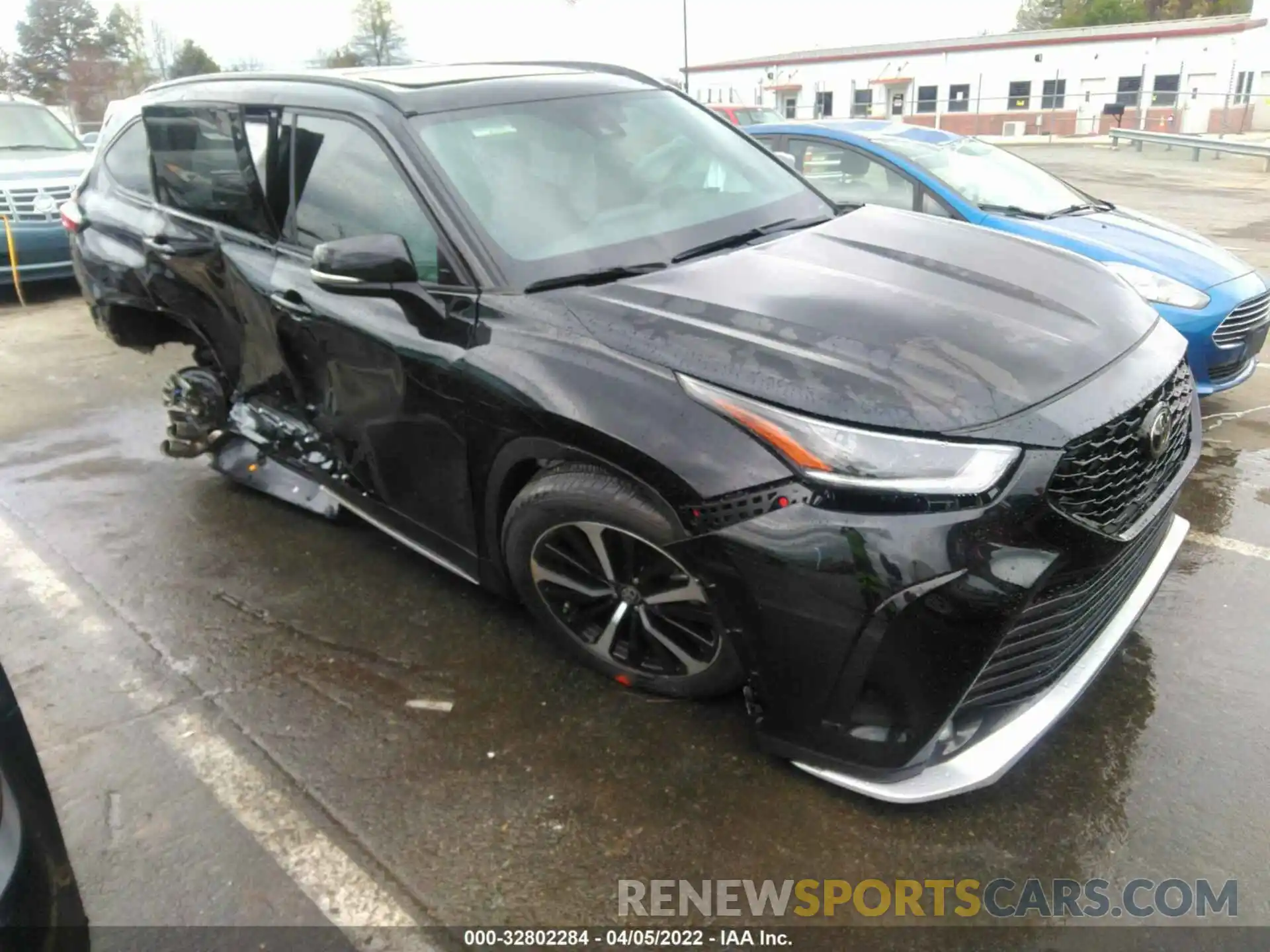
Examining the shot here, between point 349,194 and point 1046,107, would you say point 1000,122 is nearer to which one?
point 1046,107

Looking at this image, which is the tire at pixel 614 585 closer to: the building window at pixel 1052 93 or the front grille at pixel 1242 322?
the front grille at pixel 1242 322

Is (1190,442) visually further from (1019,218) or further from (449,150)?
(1019,218)

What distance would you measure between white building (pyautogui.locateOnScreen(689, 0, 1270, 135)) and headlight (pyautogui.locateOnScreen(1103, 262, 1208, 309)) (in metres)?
33.5

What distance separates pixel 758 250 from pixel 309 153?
5.45 ft

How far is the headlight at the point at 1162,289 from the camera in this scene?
4.86 metres

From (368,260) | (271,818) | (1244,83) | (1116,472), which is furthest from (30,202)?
(1244,83)

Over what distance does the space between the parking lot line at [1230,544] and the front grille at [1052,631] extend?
1578 mm

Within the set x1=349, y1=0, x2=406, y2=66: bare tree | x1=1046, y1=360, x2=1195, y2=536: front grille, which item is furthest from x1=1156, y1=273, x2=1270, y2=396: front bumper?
x1=349, y1=0, x2=406, y2=66: bare tree

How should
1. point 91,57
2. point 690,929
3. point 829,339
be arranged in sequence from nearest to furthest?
point 690,929 → point 829,339 → point 91,57

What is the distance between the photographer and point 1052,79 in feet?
149

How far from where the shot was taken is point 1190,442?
2811 mm

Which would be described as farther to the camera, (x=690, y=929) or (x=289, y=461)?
(x=289, y=461)

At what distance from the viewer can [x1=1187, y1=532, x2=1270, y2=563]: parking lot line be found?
3.77 m

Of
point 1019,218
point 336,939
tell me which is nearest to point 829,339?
point 336,939
